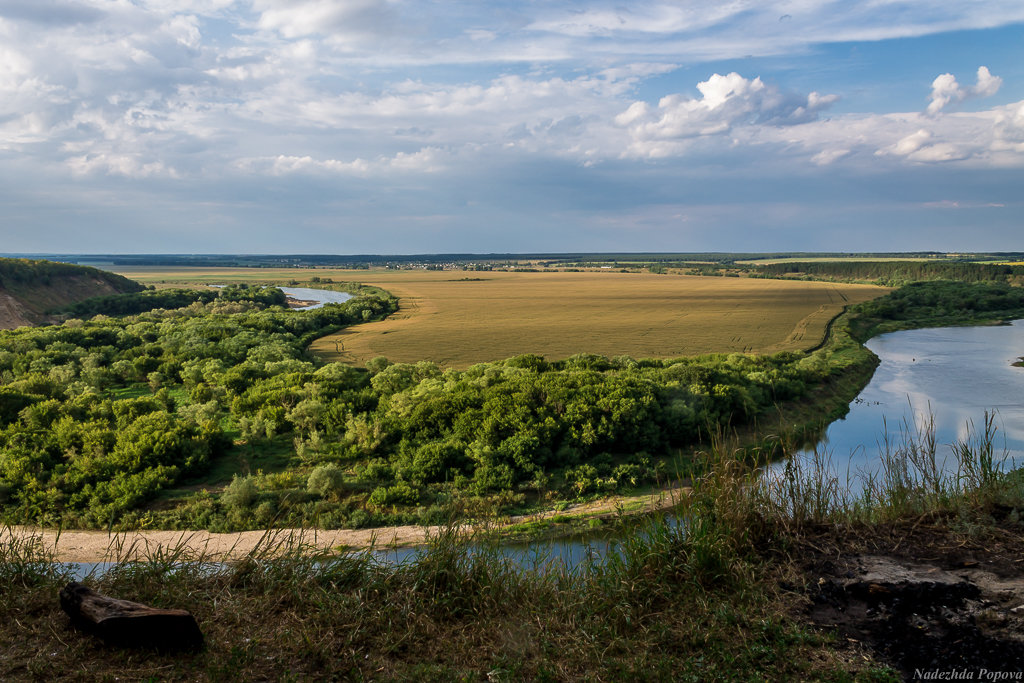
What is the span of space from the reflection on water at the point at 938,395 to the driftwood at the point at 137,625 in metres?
14.5

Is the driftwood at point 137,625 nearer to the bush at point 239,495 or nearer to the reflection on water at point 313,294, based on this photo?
the bush at point 239,495

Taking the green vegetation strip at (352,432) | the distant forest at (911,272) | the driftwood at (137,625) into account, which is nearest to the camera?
the driftwood at (137,625)

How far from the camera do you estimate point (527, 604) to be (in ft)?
16.0

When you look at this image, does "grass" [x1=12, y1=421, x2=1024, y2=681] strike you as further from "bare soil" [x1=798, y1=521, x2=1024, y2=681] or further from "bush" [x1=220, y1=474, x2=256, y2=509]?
"bush" [x1=220, y1=474, x2=256, y2=509]

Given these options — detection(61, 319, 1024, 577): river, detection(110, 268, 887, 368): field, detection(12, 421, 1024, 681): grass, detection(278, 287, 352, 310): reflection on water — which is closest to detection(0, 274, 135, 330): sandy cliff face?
detection(278, 287, 352, 310): reflection on water

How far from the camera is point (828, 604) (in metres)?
4.71

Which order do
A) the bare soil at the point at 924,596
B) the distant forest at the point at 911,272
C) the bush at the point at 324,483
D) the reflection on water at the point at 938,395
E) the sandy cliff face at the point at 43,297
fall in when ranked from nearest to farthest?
the bare soil at the point at 924,596 → the bush at the point at 324,483 → the reflection on water at the point at 938,395 → the sandy cliff face at the point at 43,297 → the distant forest at the point at 911,272

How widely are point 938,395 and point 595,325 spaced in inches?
1398

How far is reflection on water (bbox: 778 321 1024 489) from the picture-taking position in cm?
2291

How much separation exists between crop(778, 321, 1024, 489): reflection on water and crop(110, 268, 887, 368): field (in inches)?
322

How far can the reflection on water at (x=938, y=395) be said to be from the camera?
902 inches

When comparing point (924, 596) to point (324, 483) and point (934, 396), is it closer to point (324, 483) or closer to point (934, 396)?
point (324, 483)

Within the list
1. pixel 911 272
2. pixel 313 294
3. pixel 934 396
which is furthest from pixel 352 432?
pixel 911 272

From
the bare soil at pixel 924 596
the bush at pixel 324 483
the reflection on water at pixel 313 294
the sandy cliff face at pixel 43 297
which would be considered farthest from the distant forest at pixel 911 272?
the sandy cliff face at pixel 43 297
